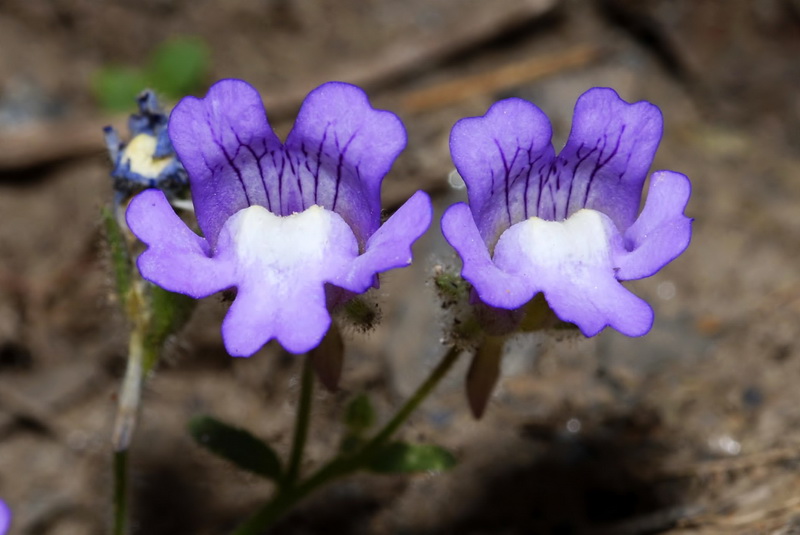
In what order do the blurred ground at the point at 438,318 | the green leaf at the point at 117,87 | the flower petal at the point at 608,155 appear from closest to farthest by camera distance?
the flower petal at the point at 608,155 → the blurred ground at the point at 438,318 → the green leaf at the point at 117,87

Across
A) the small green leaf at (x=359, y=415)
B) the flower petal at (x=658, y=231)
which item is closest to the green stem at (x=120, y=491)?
the small green leaf at (x=359, y=415)

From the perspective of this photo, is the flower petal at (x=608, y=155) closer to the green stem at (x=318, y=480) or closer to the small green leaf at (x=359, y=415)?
the green stem at (x=318, y=480)

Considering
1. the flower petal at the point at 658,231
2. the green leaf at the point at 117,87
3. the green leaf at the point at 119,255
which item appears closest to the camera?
the flower petal at the point at 658,231

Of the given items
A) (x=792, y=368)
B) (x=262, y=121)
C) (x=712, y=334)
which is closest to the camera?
(x=262, y=121)

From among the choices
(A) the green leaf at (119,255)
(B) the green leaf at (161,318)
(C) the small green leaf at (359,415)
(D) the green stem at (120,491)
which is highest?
(A) the green leaf at (119,255)

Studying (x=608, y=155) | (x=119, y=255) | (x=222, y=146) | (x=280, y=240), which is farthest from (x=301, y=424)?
(x=608, y=155)

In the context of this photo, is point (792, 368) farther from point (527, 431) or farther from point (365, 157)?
point (365, 157)

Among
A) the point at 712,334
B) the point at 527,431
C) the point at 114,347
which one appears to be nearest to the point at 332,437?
the point at 527,431
